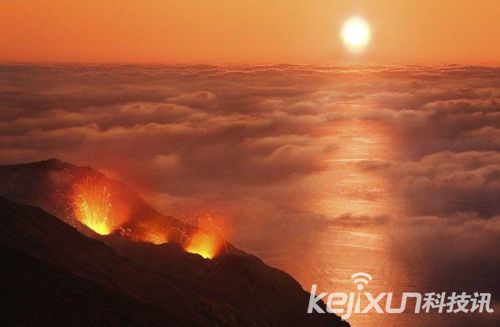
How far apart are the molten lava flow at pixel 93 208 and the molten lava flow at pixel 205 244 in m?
6.85

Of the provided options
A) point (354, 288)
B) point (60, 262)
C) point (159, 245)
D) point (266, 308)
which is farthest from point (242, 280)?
point (354, 288)

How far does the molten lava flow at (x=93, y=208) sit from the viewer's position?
62000 mm

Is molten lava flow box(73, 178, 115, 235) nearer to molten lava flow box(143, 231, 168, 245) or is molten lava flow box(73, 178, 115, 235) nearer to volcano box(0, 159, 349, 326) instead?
volcano box(0, 159, 349, 326)

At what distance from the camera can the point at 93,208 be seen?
2486 inches

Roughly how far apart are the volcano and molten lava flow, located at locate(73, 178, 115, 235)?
123 centimetres

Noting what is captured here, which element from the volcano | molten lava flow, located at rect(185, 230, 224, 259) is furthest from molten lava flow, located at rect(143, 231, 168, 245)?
molten lava flow, located at rect(185, 230, 224, 259)

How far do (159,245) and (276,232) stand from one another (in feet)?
406

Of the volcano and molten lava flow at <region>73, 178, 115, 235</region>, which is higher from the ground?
molten lava flow at <region>73, 178, 115, 235</region>

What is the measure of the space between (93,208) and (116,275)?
15.2 meters

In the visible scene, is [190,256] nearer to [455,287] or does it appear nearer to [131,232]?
[131,232]

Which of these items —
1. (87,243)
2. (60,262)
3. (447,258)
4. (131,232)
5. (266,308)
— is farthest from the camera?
(447,258)

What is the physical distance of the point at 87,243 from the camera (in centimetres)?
5253

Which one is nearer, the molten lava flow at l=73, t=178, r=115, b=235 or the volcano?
the volcano

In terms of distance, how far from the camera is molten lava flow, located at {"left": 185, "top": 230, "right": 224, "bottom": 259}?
61750 mm
